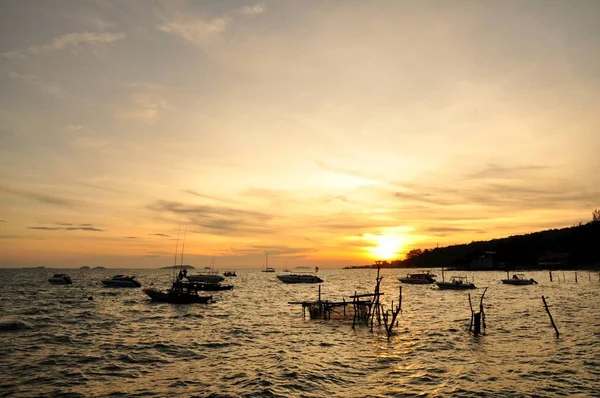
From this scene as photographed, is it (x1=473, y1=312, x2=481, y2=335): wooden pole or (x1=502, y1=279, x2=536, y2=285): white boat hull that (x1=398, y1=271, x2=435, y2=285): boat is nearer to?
(x1=502, y1=279, x2=536, y2=285): white boat hull

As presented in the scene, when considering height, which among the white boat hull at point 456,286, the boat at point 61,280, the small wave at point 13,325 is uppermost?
the white boat hull at point 456,286

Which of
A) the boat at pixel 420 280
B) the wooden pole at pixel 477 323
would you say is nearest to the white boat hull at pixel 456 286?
the boat at pixel 420 280

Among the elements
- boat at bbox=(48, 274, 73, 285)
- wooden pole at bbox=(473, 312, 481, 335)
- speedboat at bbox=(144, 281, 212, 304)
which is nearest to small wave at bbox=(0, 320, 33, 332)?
speedboat at bbox=(144, 281, 212, 304)

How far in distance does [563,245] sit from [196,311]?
17940 centimetres

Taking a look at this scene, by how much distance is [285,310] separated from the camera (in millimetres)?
55188

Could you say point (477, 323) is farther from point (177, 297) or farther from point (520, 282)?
point (520, 282)

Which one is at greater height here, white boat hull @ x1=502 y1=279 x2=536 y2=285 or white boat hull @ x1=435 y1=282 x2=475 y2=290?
white boat hull @ x1=502 y1=279 x2=536 y2=285

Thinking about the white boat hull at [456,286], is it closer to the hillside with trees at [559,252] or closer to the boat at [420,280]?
the boat at [420,280]

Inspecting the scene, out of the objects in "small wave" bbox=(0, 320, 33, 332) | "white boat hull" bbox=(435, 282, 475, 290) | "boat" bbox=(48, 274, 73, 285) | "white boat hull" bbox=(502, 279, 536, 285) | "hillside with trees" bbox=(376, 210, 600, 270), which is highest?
"hillside with trees" bbox=(376, 210, 600, 270)

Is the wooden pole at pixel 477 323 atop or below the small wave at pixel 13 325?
atop

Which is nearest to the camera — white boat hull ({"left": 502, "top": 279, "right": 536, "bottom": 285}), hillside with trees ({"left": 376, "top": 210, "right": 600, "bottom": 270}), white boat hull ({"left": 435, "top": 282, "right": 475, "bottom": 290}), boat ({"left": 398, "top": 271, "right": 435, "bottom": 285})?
white boat hull ({"left": 435, "top": 282, "right": 475, "bottom": 290})

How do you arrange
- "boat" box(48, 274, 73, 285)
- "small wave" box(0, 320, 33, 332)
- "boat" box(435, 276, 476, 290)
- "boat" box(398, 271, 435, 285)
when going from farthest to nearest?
"boat" box(48, 274, 73, 285), "boat" box(398, 271, 435, 285), "boat" box(435, 276, 476, 290), "small wave" box(0, 320, 33, 332)

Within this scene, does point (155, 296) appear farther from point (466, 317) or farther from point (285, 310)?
point (466, 317)

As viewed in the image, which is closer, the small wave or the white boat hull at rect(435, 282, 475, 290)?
the small wave
